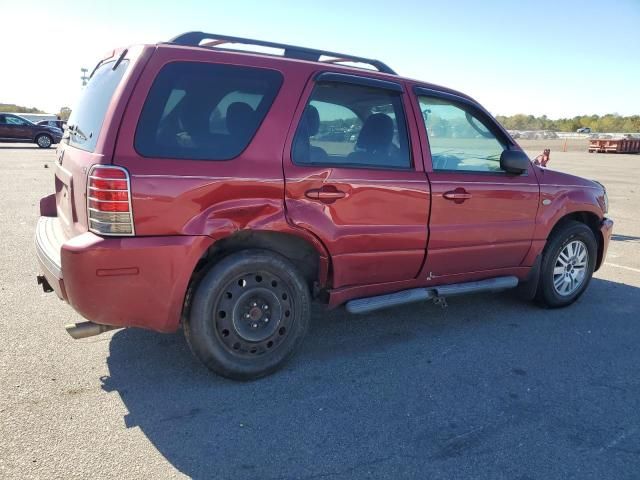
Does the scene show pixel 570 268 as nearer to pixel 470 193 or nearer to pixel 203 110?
pixel 470 193

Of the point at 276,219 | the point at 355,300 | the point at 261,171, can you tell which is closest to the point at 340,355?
the point at 355,300

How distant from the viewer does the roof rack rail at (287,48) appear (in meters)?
3.18

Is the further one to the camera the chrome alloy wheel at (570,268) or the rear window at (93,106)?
the chrome alloy wheel at (570,268)

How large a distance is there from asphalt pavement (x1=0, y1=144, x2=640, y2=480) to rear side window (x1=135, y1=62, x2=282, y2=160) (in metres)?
1.49

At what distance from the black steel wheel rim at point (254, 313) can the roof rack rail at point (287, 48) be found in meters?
1.54

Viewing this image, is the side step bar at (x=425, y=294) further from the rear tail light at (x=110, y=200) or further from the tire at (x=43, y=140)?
the tire at (x=43, y=140)

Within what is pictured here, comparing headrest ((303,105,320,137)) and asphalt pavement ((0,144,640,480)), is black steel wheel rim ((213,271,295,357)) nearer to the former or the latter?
asphalt pavement ((0,144,640,480))

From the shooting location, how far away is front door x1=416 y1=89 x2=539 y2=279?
3.89 meters

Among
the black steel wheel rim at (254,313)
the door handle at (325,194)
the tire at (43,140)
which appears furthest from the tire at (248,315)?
the tire at (43,140)

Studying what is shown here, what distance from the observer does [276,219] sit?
3.14 meters

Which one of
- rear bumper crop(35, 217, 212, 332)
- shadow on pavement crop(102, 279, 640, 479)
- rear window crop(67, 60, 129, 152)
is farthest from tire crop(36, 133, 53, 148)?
rear bumper crop(35, 217, 212, 332)

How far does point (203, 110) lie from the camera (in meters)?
3.01

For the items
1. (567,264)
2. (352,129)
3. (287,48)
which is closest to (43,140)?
(287,48)

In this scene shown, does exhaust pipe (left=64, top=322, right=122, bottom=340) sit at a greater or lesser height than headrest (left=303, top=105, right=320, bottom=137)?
lesser
